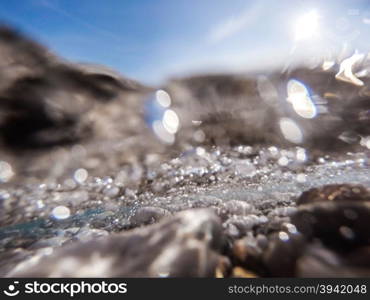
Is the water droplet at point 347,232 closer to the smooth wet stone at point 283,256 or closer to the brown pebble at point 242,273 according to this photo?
the smooth wet stone at point 283,256

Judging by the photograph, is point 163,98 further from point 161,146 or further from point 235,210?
point 235,210

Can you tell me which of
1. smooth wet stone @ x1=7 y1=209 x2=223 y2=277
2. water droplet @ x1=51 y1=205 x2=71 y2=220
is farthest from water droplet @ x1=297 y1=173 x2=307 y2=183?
water droplet @ x1=51 y1=205 x2=71 y2=220

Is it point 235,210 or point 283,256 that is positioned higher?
point 235,210

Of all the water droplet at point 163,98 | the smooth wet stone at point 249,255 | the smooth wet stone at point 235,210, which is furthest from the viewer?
the water droplet at point 163,98

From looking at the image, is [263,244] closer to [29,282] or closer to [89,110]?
[29,282]

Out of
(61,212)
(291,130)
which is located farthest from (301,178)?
(61,212)

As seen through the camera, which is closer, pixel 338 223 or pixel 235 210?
pixel 338 223

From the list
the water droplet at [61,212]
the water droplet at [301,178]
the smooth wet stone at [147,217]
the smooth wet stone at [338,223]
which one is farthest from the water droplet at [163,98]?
the water droplet at [301,178]
